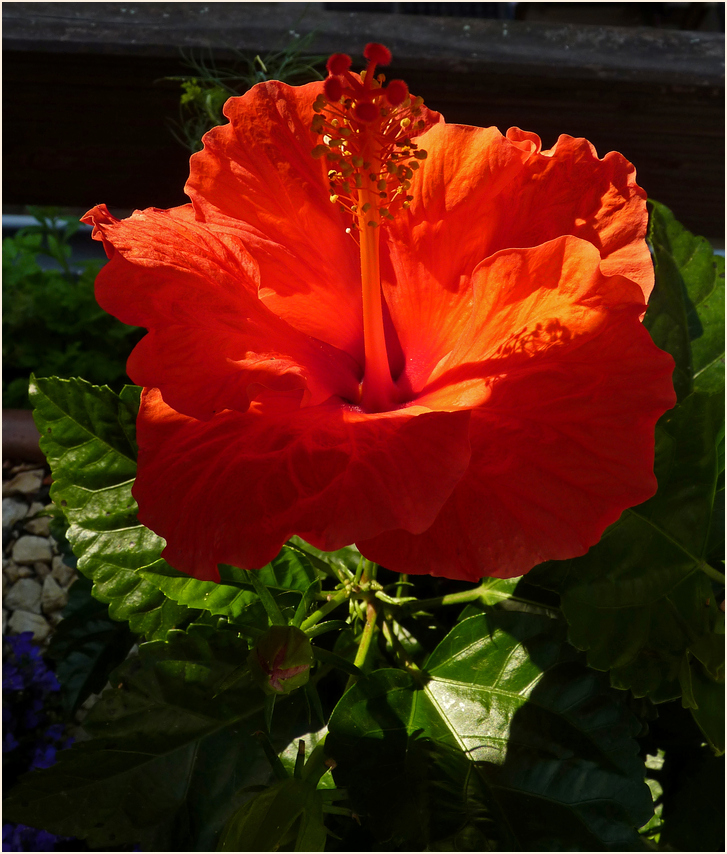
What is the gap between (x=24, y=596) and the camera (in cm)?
133

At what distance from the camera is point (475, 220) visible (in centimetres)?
58

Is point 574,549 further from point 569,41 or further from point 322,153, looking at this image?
point 569,41

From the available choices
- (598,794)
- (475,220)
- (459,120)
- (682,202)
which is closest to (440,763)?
(598,794)

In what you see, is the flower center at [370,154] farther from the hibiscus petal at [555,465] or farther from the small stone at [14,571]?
the small stone at [14,571]

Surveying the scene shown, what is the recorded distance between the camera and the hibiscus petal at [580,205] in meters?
0.54

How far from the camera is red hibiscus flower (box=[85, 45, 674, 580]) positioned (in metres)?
0.46

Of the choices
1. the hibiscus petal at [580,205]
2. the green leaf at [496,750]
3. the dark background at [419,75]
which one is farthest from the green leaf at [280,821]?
the dark background at [419,75]

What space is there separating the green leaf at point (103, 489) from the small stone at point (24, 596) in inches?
28.7

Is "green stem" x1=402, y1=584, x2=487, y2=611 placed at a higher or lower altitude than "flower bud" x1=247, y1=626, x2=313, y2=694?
lower

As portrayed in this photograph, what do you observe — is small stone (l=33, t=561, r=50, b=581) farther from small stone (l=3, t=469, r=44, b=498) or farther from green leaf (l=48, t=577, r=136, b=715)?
green leaf (l=48, t=577, r=136, b=715)

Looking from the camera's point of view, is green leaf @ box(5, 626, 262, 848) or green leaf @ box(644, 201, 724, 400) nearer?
green leaf @ box(5, 626, 262, 848)

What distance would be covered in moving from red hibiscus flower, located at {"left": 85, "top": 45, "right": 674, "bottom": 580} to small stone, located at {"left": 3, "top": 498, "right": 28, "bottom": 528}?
3.27 feet

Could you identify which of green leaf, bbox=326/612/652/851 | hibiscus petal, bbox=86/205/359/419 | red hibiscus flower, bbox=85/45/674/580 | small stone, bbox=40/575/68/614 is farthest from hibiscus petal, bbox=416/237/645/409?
small stone, bbox=40/575/68/614

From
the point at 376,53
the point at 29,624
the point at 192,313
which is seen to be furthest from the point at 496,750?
the point at 29,624
